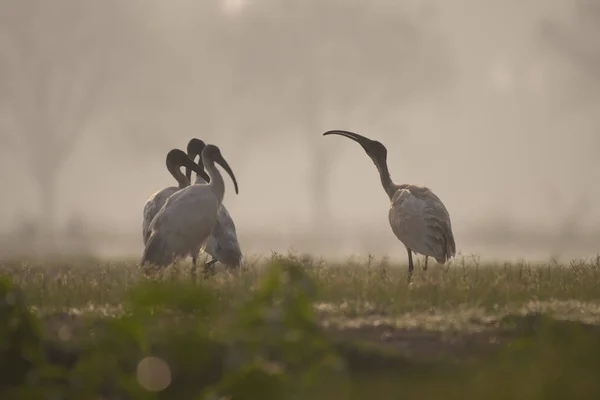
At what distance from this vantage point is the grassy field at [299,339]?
5555 mm

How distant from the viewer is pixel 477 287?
11578 mm

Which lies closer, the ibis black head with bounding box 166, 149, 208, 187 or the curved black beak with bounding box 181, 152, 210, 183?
the curved black beak with bounding box 181, 152, 210, 183

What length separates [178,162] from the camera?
1711cm

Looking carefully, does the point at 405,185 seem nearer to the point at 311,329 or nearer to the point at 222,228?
the point at 222,228

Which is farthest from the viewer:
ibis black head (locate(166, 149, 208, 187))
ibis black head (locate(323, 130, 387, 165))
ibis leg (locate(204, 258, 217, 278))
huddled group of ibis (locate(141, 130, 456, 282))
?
ibis black head (locate(323, 130, 387, 165))

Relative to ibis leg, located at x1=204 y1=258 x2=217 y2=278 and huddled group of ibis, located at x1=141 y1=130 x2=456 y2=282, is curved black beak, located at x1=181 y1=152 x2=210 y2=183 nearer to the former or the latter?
huddled group of ibis, located at x1=141 y1=130 x2=456 y2=282

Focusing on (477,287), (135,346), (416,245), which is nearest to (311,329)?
(135,346)

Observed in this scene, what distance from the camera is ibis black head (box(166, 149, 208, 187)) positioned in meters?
16.5

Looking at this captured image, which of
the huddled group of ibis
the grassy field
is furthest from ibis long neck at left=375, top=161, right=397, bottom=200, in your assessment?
the grassy field

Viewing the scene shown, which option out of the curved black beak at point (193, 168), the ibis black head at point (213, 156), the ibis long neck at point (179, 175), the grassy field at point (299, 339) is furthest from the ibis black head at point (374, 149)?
the grassy field at point (299, 339)

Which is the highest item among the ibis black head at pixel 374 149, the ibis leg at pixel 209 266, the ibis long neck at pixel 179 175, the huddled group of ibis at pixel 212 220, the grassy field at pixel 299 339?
the ibis black head at pixel 374 149

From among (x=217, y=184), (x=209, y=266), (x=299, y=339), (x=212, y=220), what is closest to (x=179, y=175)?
(x=209, y=266)

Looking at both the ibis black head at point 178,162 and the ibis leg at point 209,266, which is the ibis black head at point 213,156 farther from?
the ibis leg at point 209,266

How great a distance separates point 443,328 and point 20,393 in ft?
14.7
